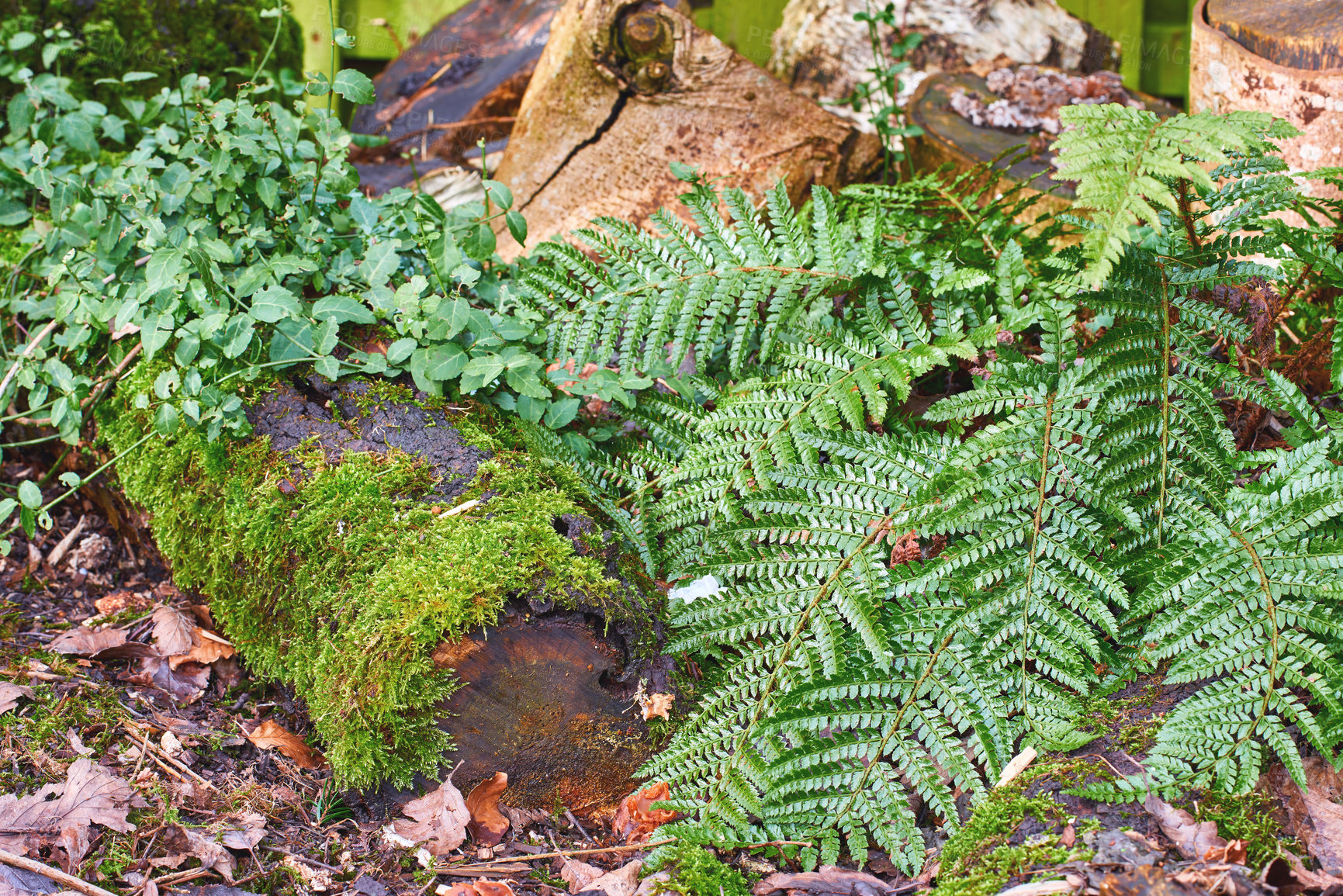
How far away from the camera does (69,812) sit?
1.74m

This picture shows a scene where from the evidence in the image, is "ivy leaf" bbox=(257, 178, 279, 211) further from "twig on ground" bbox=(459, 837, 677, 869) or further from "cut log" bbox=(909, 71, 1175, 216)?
"cut log" bbox=(909, 71, 1175, 216)

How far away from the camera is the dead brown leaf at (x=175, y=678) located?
227 centimetres

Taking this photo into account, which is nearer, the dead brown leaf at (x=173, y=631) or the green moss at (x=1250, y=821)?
the green moss at (x=1250, y=821)

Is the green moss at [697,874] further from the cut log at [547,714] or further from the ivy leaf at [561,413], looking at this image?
the ivy leaf at [561,413]

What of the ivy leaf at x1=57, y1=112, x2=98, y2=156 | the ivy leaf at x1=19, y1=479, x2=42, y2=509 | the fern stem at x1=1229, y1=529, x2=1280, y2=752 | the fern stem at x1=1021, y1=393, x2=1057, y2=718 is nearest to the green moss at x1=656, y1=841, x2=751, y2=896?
the fern stem at x1=1021, y1=393, x2=1057, y2=718

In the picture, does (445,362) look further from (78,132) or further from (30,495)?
(78,132)

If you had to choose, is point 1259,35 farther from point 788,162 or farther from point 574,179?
point 574,179

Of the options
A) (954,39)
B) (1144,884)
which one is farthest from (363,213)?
(954,39)

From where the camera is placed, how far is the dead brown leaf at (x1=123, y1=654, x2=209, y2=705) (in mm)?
2266

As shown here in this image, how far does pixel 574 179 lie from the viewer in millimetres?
3631

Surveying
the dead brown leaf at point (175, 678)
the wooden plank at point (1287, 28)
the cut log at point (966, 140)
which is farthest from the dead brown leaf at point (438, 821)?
the wooden plank at point (1287, 28)

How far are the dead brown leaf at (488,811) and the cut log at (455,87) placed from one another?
134 inches

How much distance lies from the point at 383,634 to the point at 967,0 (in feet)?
17.1

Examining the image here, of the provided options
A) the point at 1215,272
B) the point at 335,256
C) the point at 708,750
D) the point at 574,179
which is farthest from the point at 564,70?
the point at 708,750
